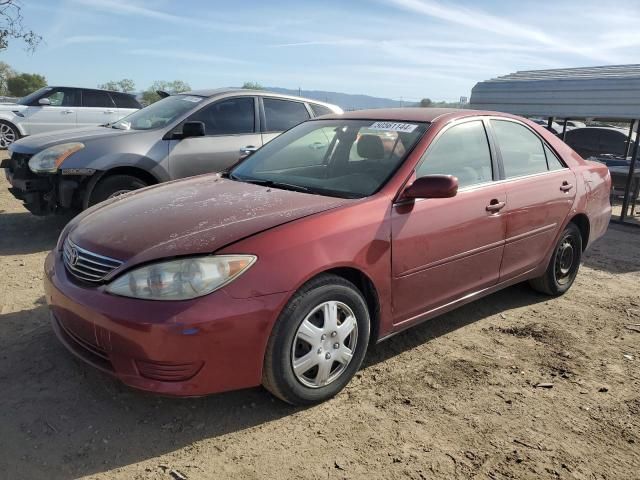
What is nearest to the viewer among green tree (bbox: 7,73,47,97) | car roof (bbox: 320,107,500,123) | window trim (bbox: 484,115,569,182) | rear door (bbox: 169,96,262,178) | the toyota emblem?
the toyota emblem

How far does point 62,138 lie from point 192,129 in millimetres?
1472

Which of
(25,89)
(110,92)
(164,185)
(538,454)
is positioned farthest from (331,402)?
(25,89)

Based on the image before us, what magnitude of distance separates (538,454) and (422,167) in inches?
68.6

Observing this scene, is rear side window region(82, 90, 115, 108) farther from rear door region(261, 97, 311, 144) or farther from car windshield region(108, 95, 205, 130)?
rear door region(261, 97, 311, 144)

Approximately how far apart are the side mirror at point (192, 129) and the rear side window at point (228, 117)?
0.84 ft

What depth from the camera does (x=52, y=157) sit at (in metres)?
5.55

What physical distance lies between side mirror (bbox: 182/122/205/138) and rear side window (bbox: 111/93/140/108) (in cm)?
828

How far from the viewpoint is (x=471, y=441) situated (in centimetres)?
267

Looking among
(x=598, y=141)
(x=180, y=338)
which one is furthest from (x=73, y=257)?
(x=598, y=141)

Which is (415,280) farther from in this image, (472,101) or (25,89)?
(25,89)

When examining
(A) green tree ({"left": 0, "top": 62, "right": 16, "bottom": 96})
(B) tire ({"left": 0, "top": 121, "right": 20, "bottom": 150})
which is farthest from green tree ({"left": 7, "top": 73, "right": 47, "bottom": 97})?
(B) tire ({"left": 0, "top": 121, "right": 20, "bottom": 150})

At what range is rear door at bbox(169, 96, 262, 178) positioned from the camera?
6.06 metres

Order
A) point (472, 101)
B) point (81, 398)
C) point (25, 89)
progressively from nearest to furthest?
point (81, 398), point (472, 101), point (25, 89)

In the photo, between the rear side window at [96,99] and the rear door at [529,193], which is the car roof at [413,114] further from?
the rear side window at [96,99]
